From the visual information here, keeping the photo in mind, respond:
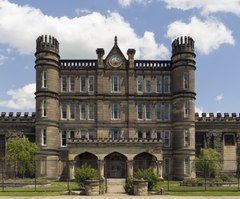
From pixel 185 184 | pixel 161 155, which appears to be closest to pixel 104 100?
pixel 161 155

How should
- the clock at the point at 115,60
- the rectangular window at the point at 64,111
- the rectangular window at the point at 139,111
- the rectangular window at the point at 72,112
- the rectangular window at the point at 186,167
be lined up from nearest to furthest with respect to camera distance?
the rectangular window at the point at 186,167 → the rectangular window at the point at 64,111 → the rectangular window at the point at 72,112 → the rectangular window at the point at 139,111 → the clock at the point at 115,60

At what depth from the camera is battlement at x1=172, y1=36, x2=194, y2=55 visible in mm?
57725

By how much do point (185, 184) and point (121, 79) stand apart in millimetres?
22072

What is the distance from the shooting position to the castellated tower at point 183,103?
185ft

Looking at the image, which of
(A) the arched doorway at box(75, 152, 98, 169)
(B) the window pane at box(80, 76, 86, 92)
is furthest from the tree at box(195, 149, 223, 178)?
(B) the window pane at box(80, 76, 86, 92)

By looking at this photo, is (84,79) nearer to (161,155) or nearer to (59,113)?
(59,113)

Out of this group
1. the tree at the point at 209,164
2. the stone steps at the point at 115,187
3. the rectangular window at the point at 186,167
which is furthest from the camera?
the rectangular window at the point at 186,167

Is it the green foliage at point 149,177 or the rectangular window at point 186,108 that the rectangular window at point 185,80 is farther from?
the green foliage at point 149,177

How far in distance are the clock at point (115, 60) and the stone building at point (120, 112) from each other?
14 cm

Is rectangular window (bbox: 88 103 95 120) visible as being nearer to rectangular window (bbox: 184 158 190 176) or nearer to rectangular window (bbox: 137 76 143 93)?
rectangular window (bbox: 137 76 143 93)

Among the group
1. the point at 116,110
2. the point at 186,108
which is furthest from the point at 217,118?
the point at 116,110

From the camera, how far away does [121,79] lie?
5950 cm

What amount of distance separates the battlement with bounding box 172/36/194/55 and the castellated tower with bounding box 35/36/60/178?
16.6 metres

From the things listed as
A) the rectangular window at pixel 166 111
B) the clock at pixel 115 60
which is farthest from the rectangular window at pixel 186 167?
the clock at pixel 115 60
